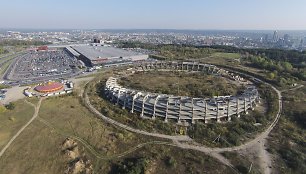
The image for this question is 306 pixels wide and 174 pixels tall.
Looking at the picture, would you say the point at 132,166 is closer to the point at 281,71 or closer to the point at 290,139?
the point at 290,139

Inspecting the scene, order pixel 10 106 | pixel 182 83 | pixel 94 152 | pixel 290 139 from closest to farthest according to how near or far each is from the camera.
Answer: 1. pixel 94 152
2. pixel 290 139
3. pixel 10 106
4. pixel 182 83

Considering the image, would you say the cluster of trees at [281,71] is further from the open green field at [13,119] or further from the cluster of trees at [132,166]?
the open green field at [13,119]

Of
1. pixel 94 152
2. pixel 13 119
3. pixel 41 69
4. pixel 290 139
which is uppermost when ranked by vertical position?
pixel 41 69

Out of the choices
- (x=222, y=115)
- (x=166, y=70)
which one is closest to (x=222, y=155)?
(x=222, y=115)

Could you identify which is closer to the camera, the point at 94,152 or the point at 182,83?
the point at 94,152

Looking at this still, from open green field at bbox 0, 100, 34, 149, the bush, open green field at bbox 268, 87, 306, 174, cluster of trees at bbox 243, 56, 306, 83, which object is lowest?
open green field at bbox 268, 87, 306, 174

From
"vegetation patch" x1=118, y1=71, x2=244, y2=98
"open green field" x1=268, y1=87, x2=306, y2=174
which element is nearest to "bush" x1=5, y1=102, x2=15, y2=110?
"vegetation patch" x1=118, y1=71, x2=244, y2=98

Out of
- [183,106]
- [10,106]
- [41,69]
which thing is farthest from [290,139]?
[41,69]

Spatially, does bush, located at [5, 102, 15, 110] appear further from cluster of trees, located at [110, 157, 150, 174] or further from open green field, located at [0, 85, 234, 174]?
cluster of trees, located at [110, 157, 150, 174]
